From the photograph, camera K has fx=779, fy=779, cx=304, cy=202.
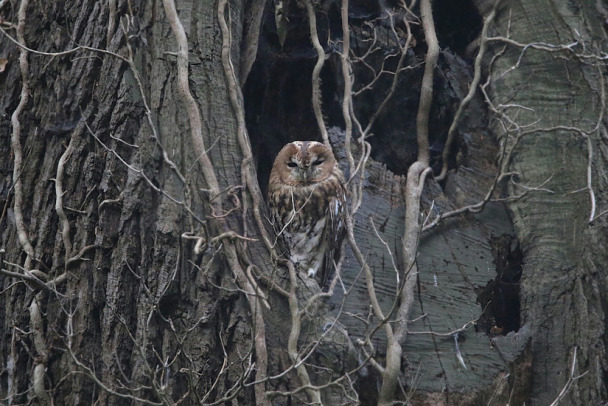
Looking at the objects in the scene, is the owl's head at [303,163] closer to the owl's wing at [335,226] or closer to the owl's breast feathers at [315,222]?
the owl's breast feathers at [315,222]

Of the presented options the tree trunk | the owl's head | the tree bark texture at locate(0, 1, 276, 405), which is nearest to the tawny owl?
the owl's head

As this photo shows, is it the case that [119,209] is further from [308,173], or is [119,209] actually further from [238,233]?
[308,173]

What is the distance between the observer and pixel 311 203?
423 centimetres

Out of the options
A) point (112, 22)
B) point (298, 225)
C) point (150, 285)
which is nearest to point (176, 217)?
point (150, 285)

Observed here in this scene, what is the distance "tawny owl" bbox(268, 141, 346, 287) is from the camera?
13.5 feet

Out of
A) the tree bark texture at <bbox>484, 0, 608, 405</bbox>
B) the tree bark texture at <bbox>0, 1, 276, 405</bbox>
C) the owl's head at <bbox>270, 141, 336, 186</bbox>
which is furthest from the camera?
the owl's head at <bbox>270, 141, 336, 186</bbox>

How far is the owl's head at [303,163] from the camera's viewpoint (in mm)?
4086

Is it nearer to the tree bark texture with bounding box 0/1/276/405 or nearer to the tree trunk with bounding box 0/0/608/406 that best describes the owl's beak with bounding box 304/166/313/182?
the tree trunk with bounding box 0/0/608/406

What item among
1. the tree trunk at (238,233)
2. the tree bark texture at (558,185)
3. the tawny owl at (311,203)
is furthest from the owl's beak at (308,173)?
the tree bark texture at (558,185)

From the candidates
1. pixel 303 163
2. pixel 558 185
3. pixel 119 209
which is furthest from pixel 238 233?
pixel 558 185

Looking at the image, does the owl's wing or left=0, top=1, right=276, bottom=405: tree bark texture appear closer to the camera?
left=0, top=1, right=276, bottom=405: tree bark texture

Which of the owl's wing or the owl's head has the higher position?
the owl's head

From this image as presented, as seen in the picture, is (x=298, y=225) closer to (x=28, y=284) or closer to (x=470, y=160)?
(x=470, y=160)

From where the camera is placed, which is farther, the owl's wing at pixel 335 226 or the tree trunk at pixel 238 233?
the owl's wing at pixel 335 226
